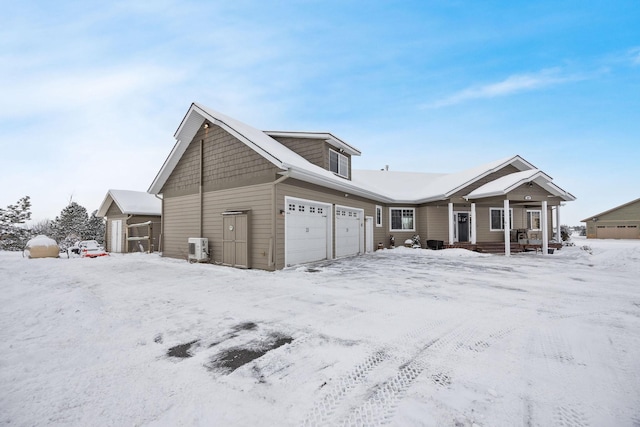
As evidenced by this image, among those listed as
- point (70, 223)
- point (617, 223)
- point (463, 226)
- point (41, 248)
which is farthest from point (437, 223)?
point (70, 223)

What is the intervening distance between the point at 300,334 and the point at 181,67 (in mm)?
14644

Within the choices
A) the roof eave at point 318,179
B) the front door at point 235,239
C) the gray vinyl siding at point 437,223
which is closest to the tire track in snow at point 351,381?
the roof eave at point 318,179

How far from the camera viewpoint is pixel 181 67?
1323 cm

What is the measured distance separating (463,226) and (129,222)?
2206 cm

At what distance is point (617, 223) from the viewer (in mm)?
28938

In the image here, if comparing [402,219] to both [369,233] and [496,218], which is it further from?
[496,218]

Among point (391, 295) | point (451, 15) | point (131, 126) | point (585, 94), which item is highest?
A: point (451, 15)

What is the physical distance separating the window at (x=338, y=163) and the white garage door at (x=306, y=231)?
117 inches

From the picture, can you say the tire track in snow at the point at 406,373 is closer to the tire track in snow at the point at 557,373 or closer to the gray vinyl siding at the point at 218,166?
the tire track in snow at the point at 557,373

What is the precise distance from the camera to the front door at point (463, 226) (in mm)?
17578

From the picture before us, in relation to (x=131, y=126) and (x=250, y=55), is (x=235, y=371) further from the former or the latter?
(x=131, y=126)

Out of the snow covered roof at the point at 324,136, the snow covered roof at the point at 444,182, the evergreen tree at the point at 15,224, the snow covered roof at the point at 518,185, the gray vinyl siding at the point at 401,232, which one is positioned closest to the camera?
the snow covered roof at the point at 324,136

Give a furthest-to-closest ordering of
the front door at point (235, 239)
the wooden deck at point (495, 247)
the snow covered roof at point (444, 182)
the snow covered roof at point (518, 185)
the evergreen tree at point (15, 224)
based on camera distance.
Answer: the evergreen tree at point (15, 224), the wooden deck at point (495, 247), the snow covered roof at point (444, 182), the snow covered roof at point (518, 185), the front door at point (235, 239)

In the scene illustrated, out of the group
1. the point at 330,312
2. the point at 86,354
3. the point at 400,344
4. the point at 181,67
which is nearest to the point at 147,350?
the point at 86,354
